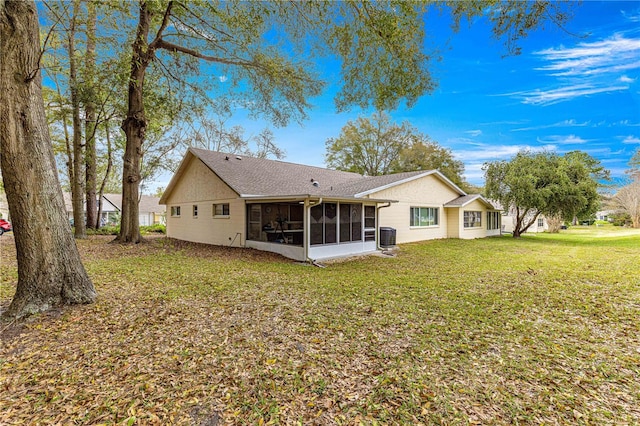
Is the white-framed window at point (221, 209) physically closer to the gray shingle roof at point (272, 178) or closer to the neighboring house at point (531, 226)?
the gray shingle roof at point (272, 178)

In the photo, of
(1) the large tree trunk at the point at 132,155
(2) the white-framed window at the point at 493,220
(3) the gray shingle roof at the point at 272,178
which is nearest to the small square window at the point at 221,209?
(3) the gray shingle roof at the point at 272,178

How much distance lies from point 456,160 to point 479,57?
2535cm

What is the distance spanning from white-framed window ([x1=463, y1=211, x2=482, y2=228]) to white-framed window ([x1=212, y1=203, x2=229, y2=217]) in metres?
14.0

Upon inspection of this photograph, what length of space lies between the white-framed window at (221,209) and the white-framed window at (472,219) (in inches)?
551

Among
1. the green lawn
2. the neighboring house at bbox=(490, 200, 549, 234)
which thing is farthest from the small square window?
the neighboring house at bbox=(490, 200, 549, 234)

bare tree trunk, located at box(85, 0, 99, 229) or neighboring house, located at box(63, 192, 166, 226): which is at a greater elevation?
bare tree trunk, located at box(85, 0, 99, 229)

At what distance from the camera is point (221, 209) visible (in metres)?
12.7

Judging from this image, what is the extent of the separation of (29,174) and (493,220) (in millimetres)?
23580

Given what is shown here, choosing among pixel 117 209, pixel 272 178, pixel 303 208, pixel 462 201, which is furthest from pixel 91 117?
pixel 117 209

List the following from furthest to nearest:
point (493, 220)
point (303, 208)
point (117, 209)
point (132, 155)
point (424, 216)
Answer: point (117, 209)
point (493, 220)
point (424, 216)
point (132, 155)
point (303, 208)

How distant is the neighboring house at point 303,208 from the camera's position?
32.8 ft

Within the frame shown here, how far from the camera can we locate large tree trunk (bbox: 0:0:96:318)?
3.47 metres

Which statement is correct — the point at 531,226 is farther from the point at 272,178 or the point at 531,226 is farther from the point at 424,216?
the point at 272,178

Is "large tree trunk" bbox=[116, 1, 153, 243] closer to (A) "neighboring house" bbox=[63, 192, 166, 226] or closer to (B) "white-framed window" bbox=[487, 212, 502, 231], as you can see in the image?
(B) "white-framed window" bbox=[487, 212, 502, 231]
